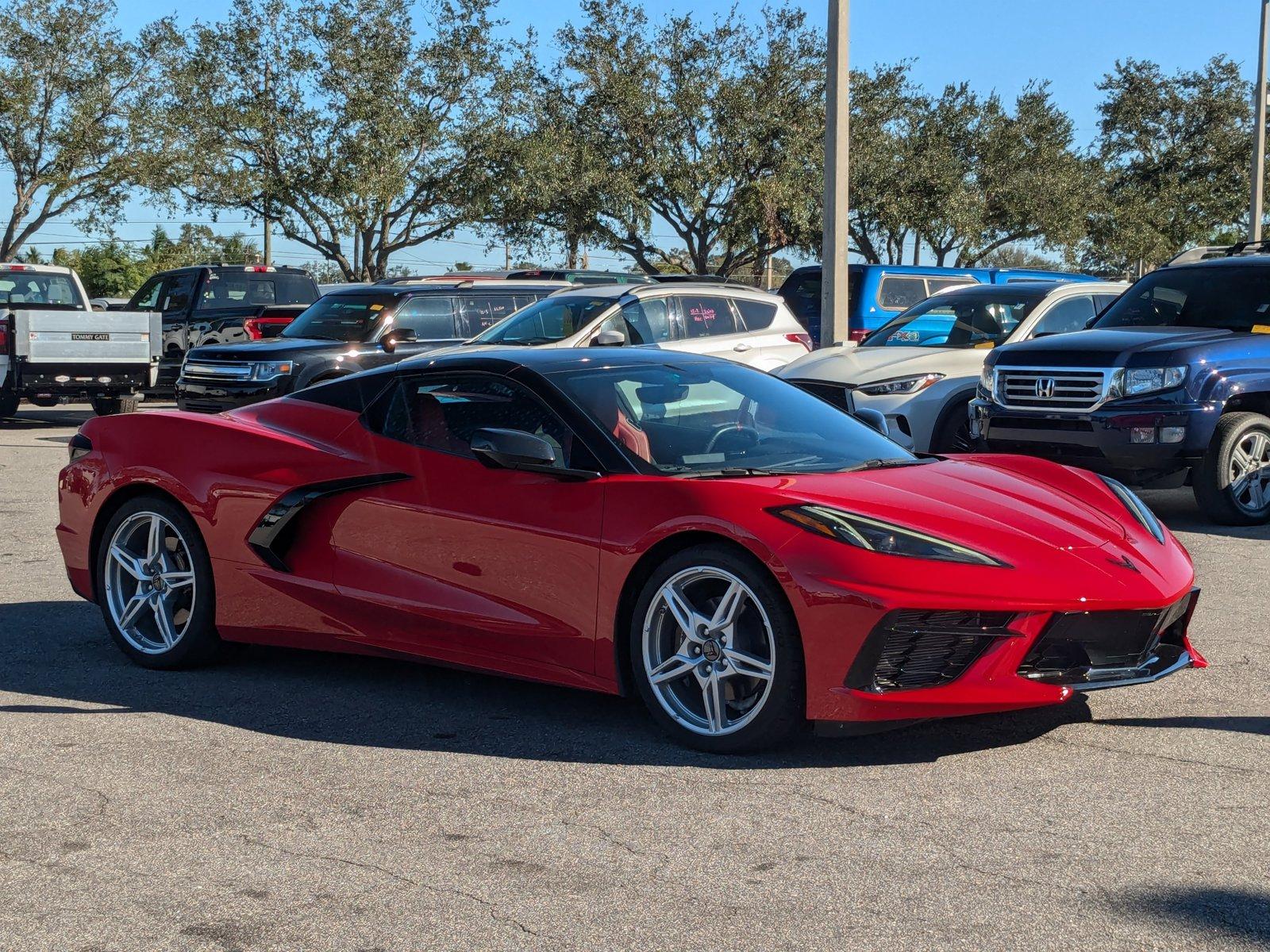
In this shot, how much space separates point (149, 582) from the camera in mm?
6246

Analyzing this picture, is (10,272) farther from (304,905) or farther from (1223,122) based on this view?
(1223,122)

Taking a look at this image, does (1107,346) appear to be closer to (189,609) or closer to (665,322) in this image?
(665,322)

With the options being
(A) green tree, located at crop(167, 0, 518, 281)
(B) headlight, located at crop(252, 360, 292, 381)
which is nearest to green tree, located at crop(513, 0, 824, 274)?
(A) green tree, located at crop(167, 0, 518, 281)

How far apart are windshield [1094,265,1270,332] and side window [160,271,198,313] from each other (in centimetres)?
1400

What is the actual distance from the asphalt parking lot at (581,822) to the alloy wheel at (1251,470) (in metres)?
4.36

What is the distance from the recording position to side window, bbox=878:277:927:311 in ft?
74.3

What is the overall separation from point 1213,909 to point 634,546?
2.12 meters

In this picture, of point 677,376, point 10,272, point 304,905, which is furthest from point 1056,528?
point 10,272

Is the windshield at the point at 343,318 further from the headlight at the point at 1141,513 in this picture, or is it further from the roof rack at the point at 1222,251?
the headlight at the point at 1141,513

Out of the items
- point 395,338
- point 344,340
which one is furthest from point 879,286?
point 344,340

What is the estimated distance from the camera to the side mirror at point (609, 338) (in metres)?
13.3

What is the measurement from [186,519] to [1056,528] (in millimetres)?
3386

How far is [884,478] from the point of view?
531 centimetres

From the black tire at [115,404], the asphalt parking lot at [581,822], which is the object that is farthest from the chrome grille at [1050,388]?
the black tire at [115,404]
